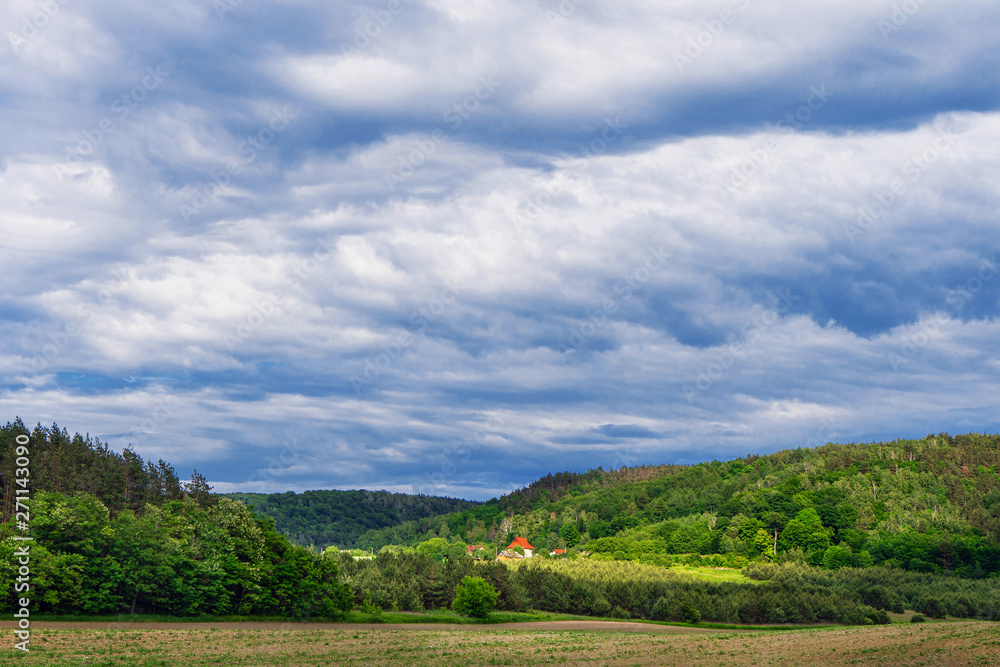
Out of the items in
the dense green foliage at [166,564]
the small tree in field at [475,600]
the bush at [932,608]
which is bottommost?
the bush at [932,608]

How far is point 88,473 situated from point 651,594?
87244 mm

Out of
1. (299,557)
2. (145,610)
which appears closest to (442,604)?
(299,557)

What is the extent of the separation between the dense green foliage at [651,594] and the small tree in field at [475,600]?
956 cm

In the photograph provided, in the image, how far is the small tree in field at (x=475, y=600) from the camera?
105 m

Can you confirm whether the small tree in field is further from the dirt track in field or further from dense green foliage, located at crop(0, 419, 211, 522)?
dense green foliage, located at crop(0, 419, 211, 522)

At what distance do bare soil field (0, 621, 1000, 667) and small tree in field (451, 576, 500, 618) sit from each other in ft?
65.9

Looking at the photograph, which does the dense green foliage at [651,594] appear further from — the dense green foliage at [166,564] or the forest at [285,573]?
the dense green foliage at [166,564]

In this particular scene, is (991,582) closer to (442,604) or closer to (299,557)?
(442,604)

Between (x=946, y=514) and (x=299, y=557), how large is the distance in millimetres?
170538

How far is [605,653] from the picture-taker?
63531 millimetres

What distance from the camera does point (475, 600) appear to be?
10450 cm

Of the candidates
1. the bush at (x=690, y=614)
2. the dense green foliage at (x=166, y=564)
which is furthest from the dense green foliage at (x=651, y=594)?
the dense green foliage at (x=166, y=564)

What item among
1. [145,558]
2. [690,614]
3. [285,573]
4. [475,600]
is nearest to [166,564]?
[145,558]

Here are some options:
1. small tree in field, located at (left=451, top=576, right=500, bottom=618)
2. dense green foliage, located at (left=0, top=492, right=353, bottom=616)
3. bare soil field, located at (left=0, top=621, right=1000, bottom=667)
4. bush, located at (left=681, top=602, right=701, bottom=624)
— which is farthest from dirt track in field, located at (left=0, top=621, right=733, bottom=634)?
bush, located at (left=681, top=602, right=701, bottom=624)
